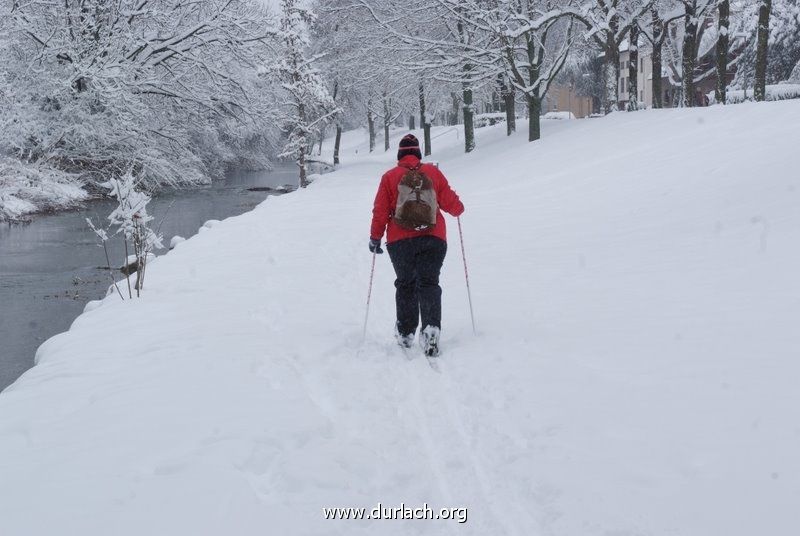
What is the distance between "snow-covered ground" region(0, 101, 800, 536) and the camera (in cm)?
358

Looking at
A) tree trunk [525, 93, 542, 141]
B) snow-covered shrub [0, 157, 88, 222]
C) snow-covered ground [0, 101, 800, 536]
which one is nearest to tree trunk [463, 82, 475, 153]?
tree trunk [525, 93, 542, 141]

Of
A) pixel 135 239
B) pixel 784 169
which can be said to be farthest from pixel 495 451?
pixel 784 169

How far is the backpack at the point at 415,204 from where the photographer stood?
6.07 metres

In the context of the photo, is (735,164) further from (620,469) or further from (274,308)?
(620,469)

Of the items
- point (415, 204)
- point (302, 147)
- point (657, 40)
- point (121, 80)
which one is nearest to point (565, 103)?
point (302, 147)

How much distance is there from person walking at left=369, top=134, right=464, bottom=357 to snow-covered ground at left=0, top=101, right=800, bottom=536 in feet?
1.57

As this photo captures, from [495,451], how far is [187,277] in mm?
7285

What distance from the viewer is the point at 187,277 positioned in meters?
10.5

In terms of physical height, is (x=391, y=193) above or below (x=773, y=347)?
above

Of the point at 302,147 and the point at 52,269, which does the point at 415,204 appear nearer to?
the point at 52,269

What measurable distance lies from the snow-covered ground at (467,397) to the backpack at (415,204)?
3.83 ft

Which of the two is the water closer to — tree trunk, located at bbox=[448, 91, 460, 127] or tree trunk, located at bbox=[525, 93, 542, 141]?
tree trunk, located at bbox=[525, 93, 542, 141]

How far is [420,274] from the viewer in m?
6.32

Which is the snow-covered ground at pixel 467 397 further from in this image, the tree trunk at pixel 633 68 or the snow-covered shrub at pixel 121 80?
the snow-covered shrub at pixel 121 80
